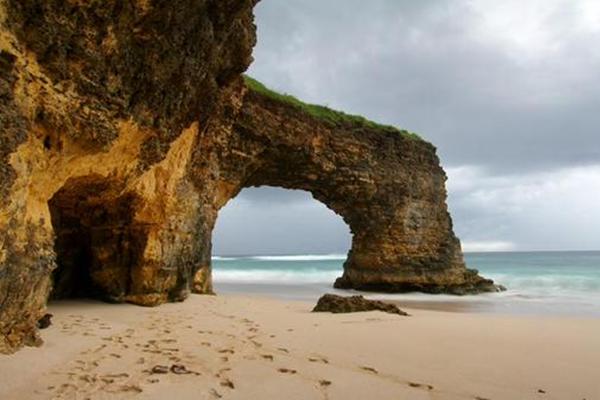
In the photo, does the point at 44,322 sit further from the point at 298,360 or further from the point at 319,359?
the point at 319,359

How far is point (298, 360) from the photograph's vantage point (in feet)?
14.5

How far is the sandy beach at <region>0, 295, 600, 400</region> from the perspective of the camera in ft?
11.4

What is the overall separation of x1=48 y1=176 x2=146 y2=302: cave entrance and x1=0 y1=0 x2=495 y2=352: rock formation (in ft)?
0.09

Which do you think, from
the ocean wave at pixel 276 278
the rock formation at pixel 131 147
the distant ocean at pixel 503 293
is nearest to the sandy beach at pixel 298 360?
the rock formation at pixel 131 147

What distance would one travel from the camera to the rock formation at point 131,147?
450 centimetres

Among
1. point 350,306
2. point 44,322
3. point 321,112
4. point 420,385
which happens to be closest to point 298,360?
point 420,385

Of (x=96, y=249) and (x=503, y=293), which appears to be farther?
(x=503, y=293)

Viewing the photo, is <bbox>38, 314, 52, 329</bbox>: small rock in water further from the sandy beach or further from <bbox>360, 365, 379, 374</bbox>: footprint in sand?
<bbox>360, 365, 379, 374</bbox>: footprint in sand

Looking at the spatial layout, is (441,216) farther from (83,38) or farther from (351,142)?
(83,38)

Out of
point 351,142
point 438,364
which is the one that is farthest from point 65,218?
point 351,142

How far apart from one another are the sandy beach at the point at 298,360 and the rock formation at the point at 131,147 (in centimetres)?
88

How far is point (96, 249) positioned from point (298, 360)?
6671 millimetres

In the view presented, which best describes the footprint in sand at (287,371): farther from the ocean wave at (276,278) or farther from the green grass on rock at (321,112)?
the ocean wave at (276,278)

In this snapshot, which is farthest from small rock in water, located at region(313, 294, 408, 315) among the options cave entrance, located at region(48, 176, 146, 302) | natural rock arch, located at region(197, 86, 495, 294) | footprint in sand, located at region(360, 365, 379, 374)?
natural rock arch, located at region(197, 86, 495, 294)
